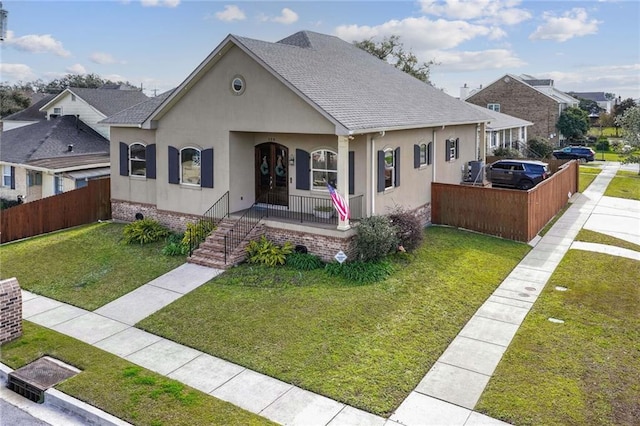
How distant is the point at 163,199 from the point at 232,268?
5382 mm

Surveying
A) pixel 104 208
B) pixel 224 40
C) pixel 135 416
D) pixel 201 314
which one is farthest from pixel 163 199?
pixel 135 416

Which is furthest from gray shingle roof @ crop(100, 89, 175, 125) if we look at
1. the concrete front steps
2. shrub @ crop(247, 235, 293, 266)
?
shrub @ crop(247, 235, 293, 266)

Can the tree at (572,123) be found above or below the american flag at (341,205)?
above

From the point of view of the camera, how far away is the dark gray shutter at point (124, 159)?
20.0 meters

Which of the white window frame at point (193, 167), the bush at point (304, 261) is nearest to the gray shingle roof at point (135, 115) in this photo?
the white window frame at point (193, 167)

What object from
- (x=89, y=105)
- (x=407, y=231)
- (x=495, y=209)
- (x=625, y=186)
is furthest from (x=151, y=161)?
(x=625, y=186)

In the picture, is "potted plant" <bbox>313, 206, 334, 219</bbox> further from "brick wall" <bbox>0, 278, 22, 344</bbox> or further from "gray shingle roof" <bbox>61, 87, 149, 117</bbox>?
"gray shingle roof" <bbox>61, 87, 149, 117</bbox>

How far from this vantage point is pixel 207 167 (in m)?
16.8

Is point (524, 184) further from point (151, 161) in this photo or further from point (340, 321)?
point (340, 321)

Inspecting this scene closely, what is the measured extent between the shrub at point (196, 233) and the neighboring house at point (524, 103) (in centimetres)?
4397

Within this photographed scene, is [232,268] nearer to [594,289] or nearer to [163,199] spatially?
[163,199]

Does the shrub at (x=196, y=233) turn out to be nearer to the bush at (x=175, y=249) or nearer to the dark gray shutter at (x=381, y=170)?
the bush at (x=175, y=249)

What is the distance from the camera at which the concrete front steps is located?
1457 cm

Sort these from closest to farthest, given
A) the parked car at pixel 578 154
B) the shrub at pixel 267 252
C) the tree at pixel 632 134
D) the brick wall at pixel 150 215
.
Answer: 1. the shrub at pixel 267 252
2. the brick wall at pixel 150 215
3. the tree at pixel 632 134
4. the parked car at pixel 578 154
